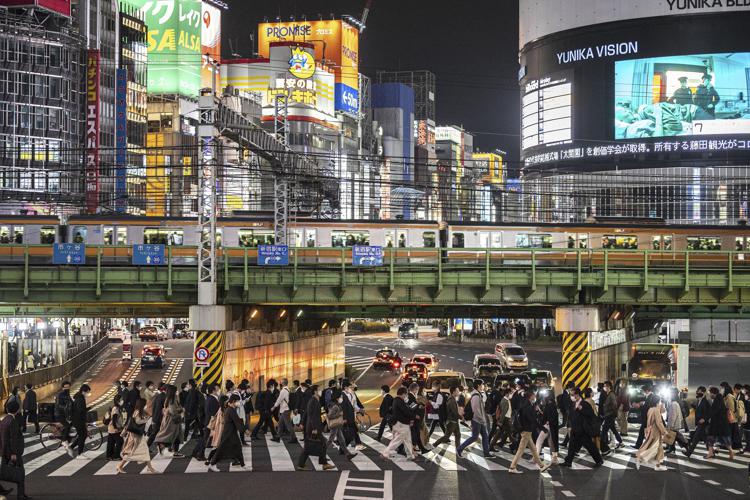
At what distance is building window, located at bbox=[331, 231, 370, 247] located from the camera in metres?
57.0

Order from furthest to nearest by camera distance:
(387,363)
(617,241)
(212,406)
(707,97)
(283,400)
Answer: (707,97)
(387,363)
(617,241)
(283,400)
(212,406)

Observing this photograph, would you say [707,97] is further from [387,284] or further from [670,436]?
[670,436]

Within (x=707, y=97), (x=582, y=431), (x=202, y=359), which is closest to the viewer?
(x=582, y=431)

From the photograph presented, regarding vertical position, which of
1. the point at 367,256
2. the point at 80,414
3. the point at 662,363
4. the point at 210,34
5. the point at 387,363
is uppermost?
the point at 210,34

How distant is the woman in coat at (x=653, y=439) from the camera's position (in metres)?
23.1

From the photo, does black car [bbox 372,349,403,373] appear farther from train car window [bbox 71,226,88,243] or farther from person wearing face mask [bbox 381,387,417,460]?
person wearing face mask [bbox 381,387,417,460]

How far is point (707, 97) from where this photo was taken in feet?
392

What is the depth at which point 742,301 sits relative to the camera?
41.1 m

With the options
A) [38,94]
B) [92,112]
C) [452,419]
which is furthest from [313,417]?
[38,94]

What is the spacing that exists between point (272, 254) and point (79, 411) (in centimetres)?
1867

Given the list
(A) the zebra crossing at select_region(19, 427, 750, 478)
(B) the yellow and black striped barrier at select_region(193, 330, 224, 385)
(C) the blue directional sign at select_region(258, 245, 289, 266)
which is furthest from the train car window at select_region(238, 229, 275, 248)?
(A) the zebra crossing at select_region(19, 427, 750, 478)

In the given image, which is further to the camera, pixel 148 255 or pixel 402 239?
pixel 402 239

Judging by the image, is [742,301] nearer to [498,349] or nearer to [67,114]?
[498,349]

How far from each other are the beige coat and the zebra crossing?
544mm
